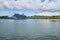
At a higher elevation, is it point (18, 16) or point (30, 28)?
point (18, 16)

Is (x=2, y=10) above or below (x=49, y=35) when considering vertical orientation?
above

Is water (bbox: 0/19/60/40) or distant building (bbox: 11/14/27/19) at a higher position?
distant building (bbox: 11/14/27/19)

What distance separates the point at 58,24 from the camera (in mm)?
6043

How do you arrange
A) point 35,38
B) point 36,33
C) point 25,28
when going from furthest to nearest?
point 25,28 → point 36,33 → point 35,38

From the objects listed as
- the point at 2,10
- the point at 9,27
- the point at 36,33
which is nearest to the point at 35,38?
the point at 36,33

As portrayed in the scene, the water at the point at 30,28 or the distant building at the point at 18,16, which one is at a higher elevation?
the distant building at the point at 18,16

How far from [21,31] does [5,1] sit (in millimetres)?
1314

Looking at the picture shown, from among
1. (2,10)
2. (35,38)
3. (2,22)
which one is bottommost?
(35,38)

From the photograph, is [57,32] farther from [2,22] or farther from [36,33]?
[2,22]

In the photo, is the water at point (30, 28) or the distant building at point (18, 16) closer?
the water at point (30, 28)

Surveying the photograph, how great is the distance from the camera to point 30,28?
18.9ft

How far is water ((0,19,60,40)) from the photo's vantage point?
506 cm

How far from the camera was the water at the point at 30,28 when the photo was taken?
5.06 m

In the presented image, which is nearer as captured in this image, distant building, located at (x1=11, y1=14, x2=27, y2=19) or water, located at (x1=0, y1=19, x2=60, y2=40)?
water, located at (x1=0, y1=19, x2=60, y2=40)
